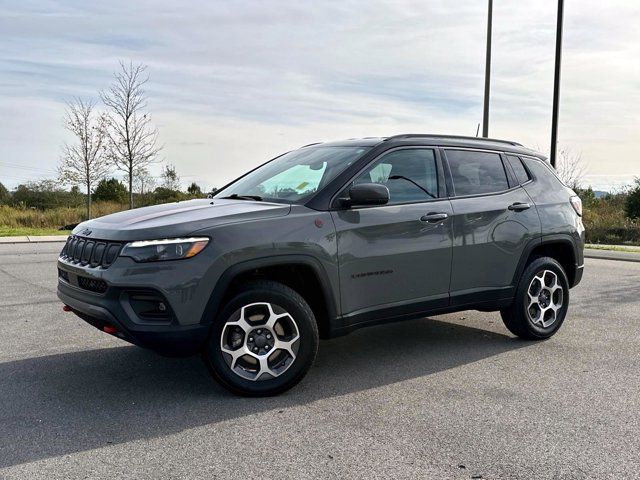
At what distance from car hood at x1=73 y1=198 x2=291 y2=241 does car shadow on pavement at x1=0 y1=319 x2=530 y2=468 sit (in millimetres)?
1120

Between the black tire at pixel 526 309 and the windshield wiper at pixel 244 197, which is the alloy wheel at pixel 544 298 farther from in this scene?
the windshield wiper at pixel 244 197

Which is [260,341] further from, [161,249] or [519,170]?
[519,170]

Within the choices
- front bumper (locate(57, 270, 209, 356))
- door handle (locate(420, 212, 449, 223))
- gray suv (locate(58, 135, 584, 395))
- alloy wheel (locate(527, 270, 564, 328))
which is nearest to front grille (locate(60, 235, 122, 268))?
gray suv (locate(58, 135, 584, 395))

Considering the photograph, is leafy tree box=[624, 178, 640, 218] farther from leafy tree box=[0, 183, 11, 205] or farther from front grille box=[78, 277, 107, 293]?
leafy tree box=[0, 183, 11, 205]

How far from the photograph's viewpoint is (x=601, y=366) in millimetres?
5184

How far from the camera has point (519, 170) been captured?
5984 millimetres

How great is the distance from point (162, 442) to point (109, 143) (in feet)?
78.5

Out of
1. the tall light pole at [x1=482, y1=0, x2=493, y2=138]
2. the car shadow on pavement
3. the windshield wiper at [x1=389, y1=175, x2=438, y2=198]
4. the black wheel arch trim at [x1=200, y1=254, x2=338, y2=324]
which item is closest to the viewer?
the car shadow on pavement

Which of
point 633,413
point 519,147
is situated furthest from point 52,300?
point 633,413

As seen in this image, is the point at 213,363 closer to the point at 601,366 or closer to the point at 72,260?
the point at 72,260

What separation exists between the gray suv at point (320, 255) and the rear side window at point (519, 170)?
0.01m

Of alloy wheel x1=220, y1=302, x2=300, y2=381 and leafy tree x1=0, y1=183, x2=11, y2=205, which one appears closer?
alloy wheel x1=220, y1=302, x2=300, y2=381

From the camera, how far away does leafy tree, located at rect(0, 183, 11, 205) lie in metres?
37.5

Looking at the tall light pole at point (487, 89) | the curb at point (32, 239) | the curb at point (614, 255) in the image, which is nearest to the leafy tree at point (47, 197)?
the curb at point (32, 239)
